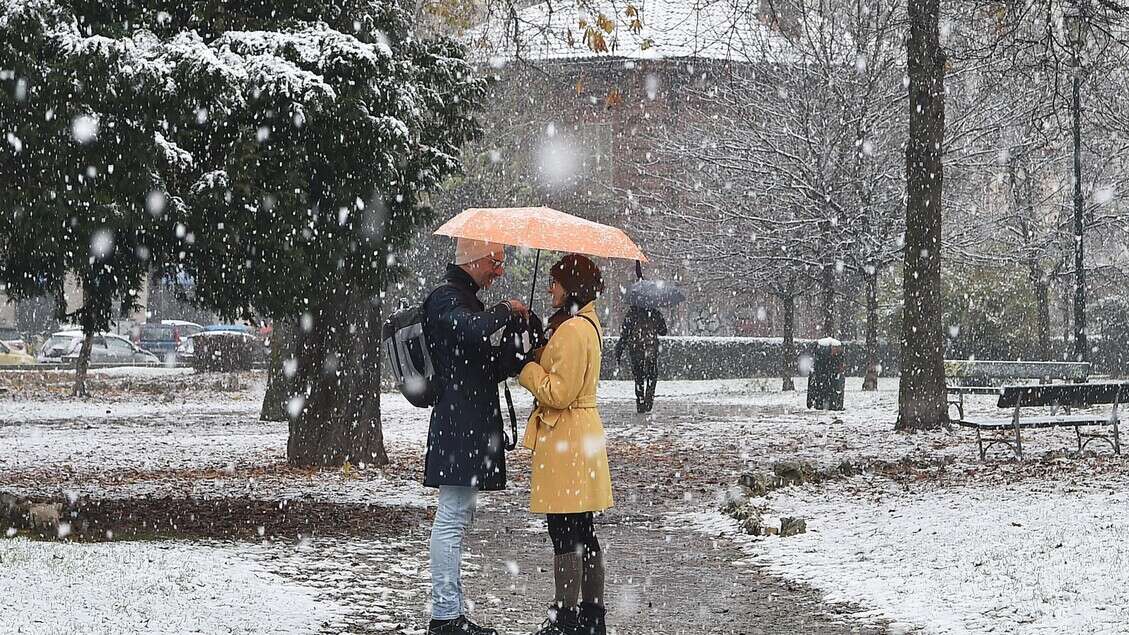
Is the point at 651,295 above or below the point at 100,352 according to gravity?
above

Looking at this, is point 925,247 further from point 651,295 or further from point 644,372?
point 651,295

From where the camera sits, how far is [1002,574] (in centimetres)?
745

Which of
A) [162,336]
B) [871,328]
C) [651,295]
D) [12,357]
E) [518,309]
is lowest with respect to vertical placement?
[12,357]

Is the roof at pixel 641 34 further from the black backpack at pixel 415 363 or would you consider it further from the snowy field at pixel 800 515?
the black backpack at pixel 415 363

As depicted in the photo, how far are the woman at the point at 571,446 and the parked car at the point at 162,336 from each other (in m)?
44.5

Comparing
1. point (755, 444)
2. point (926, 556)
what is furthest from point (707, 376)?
point (926, 556)

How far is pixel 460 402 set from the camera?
5.80 meters

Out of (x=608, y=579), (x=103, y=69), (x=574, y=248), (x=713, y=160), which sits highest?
(x=713, y=160)

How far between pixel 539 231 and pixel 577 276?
315 mm

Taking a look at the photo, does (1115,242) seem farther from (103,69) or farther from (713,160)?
(103,69)

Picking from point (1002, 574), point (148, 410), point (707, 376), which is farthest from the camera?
point (707, 376)

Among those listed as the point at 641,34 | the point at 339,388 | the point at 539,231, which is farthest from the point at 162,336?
the point at 539,231

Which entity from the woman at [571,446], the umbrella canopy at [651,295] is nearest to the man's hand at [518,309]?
the woman at [571,446]

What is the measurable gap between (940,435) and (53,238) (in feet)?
36.2
